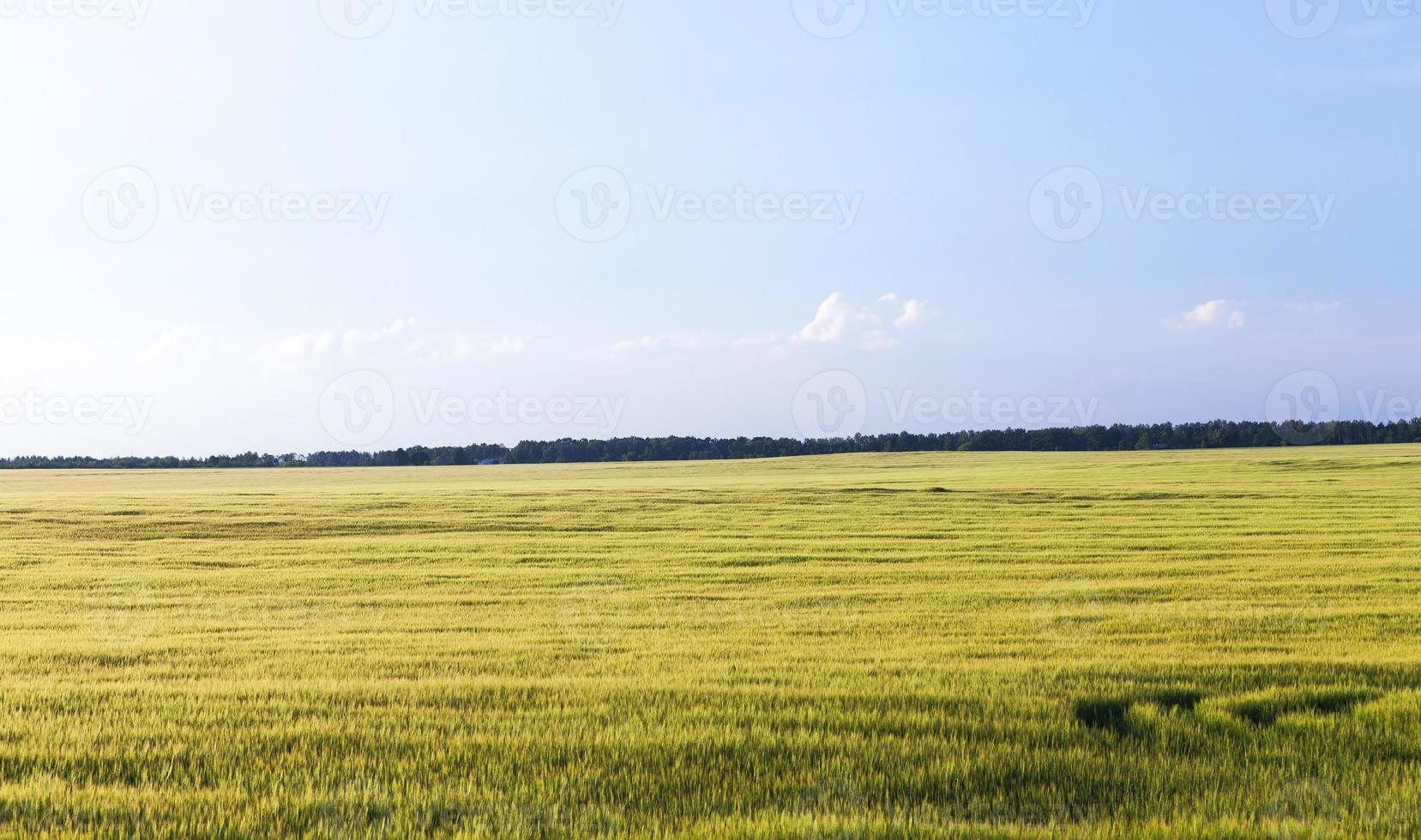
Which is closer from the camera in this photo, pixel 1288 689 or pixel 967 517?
pixel 1288 689

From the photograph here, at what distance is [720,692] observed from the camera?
8.51 m

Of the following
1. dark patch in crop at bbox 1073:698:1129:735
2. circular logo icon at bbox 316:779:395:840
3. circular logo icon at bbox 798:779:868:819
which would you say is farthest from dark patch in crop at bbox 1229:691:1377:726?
circular logo icon at bbox 316:779:395:840

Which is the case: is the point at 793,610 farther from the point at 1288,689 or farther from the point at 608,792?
the point at 608,792

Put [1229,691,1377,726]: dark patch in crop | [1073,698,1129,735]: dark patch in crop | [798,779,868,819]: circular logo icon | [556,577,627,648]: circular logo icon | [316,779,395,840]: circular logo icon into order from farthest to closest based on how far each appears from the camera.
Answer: [556,577,627,648]: circular logo icon
[1229,691,1377,726]: dark patch in crop
[1073,698,1129,735]: dark patch in crop
[798,779,868,819]: circular logo icon
[316,779,395,840]: circular logo icon

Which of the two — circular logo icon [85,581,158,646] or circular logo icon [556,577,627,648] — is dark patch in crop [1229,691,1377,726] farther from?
circular logo icon [85,581,158,646]

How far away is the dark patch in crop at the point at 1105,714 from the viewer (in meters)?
7.66

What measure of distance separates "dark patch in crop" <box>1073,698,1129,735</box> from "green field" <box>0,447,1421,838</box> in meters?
0.04

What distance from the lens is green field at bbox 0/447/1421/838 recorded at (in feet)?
19.7

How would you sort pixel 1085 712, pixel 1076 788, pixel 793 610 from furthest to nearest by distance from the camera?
pixel 793 610 < pixel 1085 712 < pixel 1076 788

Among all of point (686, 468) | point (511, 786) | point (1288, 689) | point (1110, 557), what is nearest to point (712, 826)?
point (511, 786)

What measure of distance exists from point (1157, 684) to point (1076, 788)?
2792 mm

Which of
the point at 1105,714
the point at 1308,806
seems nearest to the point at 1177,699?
the point at 1105,714

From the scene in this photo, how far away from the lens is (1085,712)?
26.2 ft

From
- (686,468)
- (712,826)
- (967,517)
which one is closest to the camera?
(712,826)
